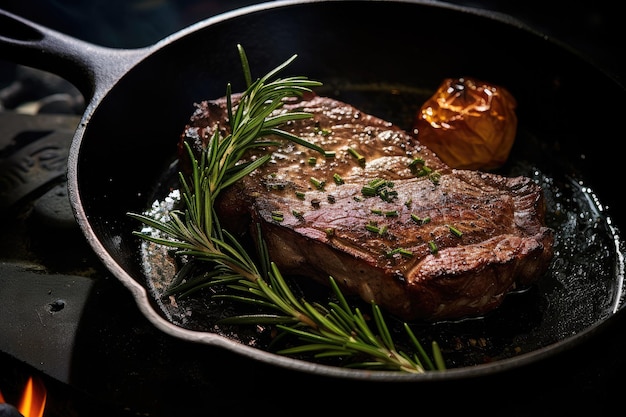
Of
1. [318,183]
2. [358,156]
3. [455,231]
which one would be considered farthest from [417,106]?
[455,231]

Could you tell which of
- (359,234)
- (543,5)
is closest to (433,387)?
(359,234)

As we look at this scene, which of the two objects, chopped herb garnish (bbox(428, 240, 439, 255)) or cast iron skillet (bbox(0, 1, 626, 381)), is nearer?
chopped herb garnish (bbox(428, 240, 439, 255))

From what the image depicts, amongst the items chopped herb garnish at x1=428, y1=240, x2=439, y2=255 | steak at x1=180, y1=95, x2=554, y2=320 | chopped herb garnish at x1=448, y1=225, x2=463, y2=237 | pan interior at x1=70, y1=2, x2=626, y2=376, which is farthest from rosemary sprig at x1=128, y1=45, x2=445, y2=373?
chopped herb garnish at x1=448, y1=225, x2=463, y2=237

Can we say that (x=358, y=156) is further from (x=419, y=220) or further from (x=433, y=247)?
(x=433, y=247)

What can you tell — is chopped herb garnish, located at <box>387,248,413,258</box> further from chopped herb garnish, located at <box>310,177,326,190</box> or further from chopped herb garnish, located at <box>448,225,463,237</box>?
chopped herb garnish, located at <box>310,177,326,190</box>

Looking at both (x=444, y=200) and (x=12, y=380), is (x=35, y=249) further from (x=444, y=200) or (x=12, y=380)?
(x=444, y=200)

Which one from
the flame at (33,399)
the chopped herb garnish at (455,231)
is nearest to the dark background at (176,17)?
the chopped herb garnish at (455,231)
